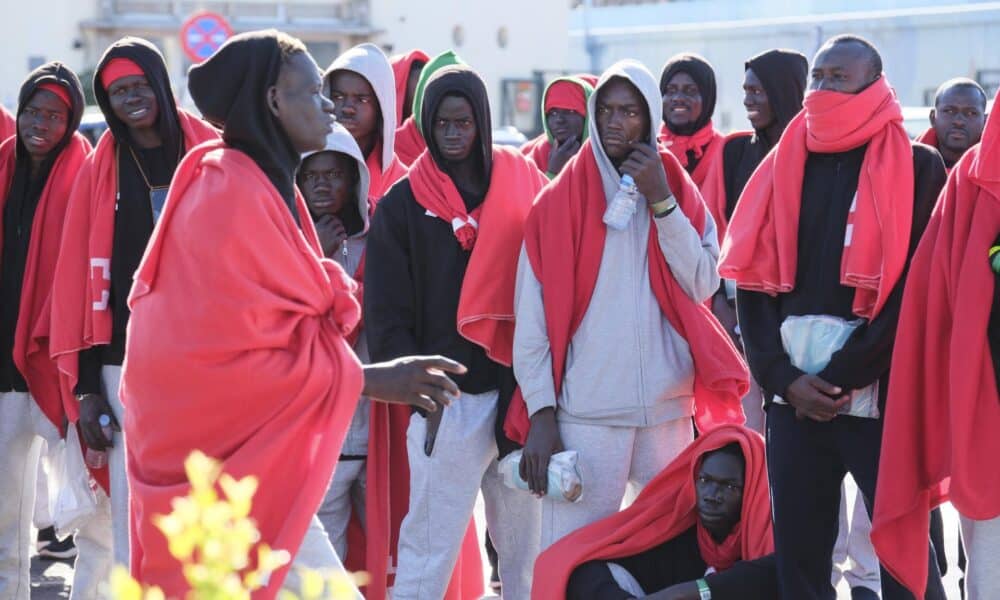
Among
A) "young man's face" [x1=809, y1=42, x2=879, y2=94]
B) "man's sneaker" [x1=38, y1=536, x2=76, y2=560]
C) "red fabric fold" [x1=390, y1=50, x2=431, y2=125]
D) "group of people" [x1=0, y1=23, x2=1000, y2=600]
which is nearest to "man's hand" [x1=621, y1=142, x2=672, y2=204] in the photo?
"group of people" [x1=0, y1=23, x2=1000, y2=600]

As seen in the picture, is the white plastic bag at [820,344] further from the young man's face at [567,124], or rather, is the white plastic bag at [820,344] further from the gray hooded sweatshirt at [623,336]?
the young man's face at [567,124]

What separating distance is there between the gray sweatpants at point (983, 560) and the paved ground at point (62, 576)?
2232mm

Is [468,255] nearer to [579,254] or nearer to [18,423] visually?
[579,254]

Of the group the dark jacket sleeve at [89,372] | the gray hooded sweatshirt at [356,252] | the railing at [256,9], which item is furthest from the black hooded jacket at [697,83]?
the railing at [256,9]

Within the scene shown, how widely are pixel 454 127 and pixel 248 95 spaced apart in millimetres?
1896

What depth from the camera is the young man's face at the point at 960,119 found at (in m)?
7.82

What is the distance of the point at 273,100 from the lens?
4.53 meters

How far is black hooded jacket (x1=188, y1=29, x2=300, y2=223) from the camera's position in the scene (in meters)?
4.48

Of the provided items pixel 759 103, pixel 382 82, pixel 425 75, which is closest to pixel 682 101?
pixel 759 103

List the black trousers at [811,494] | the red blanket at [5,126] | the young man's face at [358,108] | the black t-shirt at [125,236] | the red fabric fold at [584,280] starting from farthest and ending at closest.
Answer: the red blanket at [5,126], the young man's face at [358,108], the black t-shirt at [125,236], the red fabric fold at [584,280], the black trousers at [811,494]

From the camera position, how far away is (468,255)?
6.31m

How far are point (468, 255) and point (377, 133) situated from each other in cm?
97

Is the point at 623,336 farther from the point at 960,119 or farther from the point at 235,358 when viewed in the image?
the point at 960,119

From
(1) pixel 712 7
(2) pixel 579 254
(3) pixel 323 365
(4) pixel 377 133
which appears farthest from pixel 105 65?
(1) pixel 712 7
